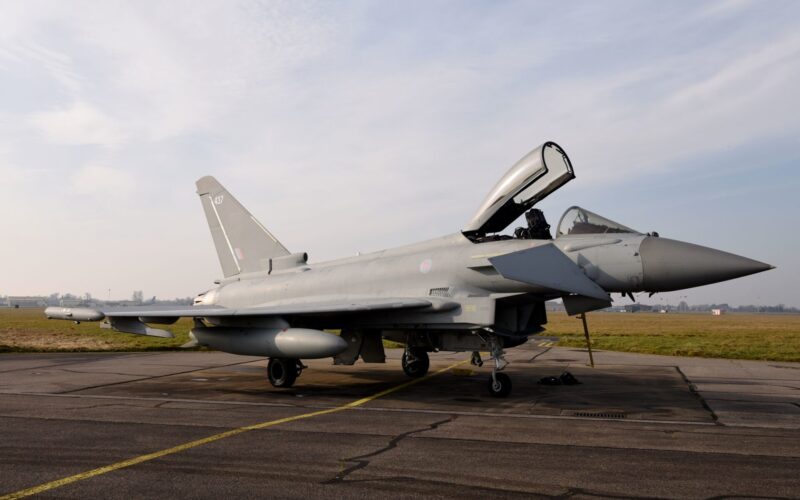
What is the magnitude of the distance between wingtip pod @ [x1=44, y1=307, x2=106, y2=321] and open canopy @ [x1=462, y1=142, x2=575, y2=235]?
7761 millimetres

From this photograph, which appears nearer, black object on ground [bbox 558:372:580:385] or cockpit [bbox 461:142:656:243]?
cockpit [bbox 461:142:656:243]

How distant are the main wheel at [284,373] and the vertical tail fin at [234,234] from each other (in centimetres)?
353

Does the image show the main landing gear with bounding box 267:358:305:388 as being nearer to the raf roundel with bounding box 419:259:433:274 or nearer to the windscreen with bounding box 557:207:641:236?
the raf roundel with bounding box 419:259:433:274

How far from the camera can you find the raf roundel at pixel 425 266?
37.0 feet

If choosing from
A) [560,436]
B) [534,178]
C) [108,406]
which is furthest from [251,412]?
[534,178]

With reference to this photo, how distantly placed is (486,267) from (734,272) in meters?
3.87

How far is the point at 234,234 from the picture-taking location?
15531 mm

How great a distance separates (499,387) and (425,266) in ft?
8.90

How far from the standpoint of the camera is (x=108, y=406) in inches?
366

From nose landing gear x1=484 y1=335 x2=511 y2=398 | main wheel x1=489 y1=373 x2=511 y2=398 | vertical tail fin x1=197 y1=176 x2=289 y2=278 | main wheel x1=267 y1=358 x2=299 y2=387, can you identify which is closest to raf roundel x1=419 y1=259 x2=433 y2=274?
nose landing gear x1=484 y1=335 x2=511 y2=398

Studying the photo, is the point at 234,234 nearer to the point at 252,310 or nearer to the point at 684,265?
the point at 252,310

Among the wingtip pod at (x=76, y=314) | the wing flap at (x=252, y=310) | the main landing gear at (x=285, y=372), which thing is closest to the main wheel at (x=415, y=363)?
the wing flap at (x=252, y=310)

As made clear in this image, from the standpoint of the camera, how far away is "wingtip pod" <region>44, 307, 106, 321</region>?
38.3 ft

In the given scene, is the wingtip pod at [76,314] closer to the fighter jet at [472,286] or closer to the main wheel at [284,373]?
the fighter jet at [472,286]
